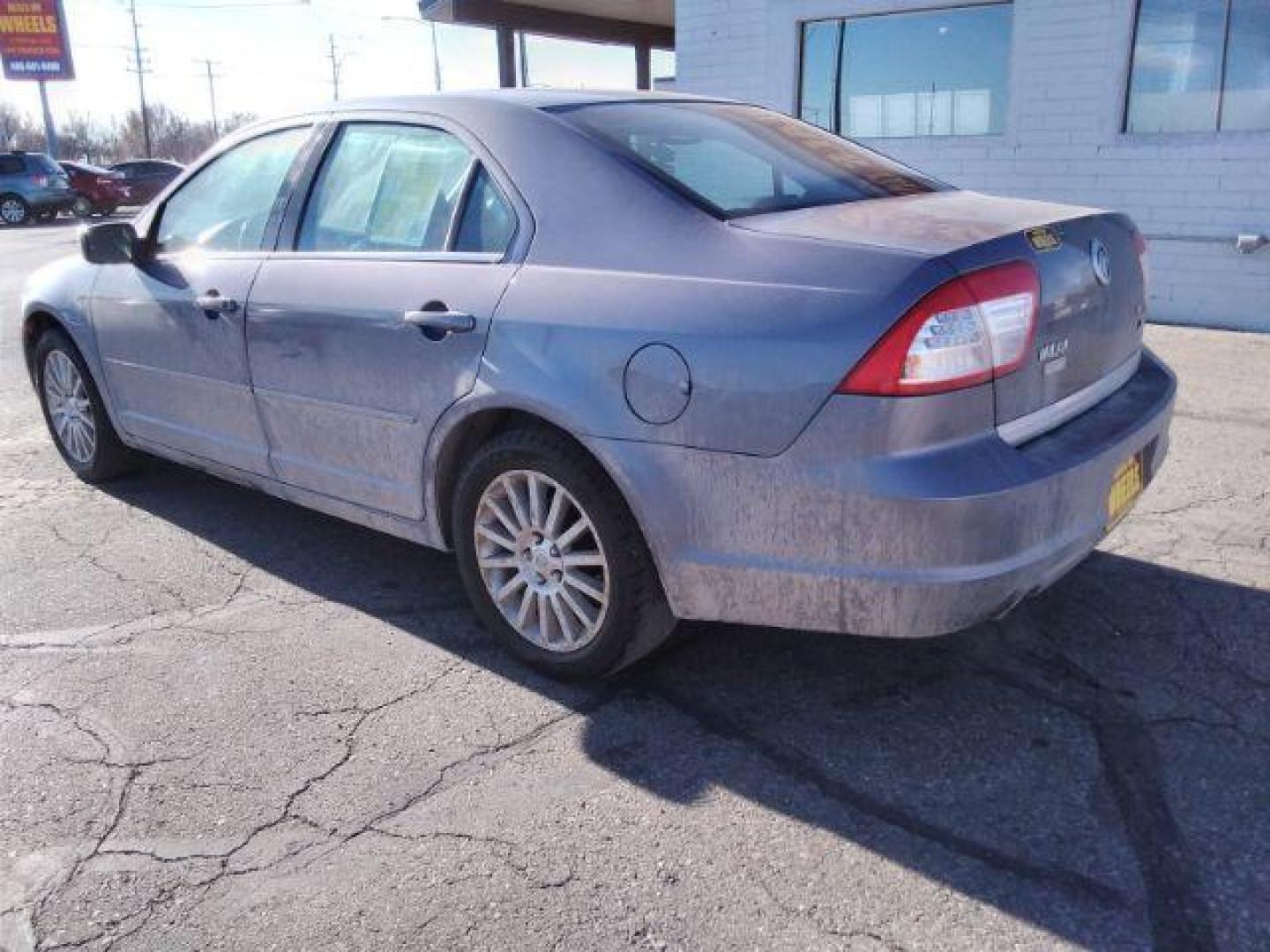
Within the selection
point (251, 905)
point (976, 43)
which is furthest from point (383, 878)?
point (976, 43)

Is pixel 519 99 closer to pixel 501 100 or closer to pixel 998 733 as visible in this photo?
pixel 501 100

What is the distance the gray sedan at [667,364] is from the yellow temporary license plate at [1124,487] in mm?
17

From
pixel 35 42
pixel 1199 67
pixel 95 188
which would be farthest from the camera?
pixel 35 42

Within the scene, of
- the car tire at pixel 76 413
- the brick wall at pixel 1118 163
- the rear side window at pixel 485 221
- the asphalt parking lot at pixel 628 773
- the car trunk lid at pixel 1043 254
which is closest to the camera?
the asphalt parking lot at pixel 628 773

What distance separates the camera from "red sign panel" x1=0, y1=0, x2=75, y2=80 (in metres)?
38.7

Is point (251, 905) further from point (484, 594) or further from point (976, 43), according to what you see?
point (976, 43)

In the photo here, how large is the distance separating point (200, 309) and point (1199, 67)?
7.83 metres

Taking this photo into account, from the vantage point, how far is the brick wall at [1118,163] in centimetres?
852

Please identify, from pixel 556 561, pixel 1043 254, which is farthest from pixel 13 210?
pixel 1043 254

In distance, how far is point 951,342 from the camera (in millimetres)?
2502

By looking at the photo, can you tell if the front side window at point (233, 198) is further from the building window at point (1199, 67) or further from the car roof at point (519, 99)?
the building window at point (1199, 67)

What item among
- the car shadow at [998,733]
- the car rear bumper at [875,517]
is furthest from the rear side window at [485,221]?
the car shadow at [998,733]

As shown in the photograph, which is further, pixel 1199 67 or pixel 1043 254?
pixel 1199 67

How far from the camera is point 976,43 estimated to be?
960 centimetres
